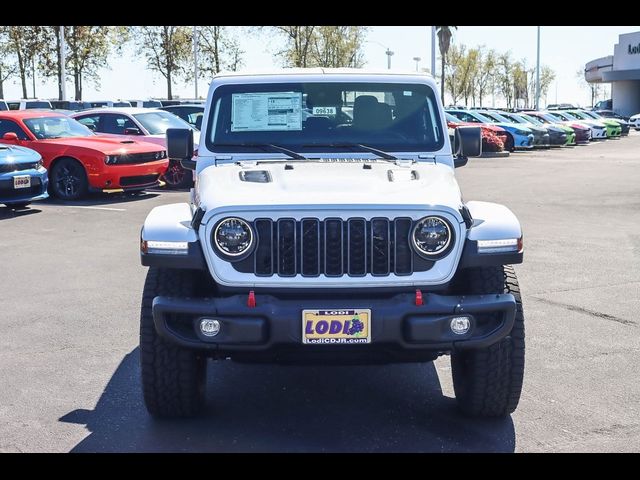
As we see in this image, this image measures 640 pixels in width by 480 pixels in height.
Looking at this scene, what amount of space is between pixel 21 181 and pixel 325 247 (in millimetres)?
9585

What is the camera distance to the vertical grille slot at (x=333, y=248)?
4367 mm

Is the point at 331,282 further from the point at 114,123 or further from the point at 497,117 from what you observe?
the point at 497,117

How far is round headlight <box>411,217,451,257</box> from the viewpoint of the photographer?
4.40m

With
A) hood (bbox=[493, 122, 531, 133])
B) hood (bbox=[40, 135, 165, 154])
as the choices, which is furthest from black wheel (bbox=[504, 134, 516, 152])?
hood (bbox=[40, 135, 165, 154])

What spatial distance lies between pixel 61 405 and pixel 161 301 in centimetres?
118

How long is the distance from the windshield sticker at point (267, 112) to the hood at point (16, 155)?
8.06 metres

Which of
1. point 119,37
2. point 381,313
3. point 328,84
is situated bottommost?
point 381,313

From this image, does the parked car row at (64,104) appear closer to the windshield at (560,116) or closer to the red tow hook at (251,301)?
the windshield at (560,116)

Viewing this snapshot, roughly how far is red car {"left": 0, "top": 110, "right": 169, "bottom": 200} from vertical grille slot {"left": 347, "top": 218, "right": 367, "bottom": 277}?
439 inches

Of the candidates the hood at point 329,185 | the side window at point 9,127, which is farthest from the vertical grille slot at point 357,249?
the side window at point 9,127

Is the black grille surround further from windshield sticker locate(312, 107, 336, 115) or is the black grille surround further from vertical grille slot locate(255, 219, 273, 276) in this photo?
windshield sticker locate(312, 107, 336, 115)
